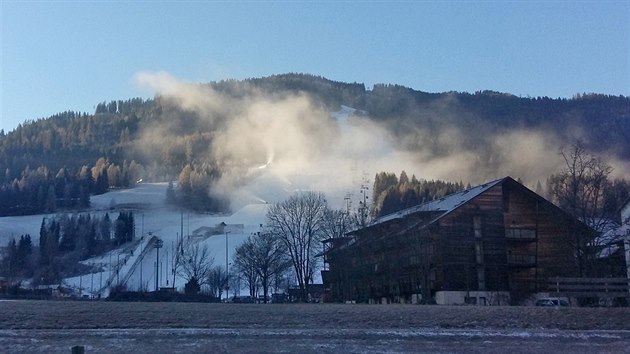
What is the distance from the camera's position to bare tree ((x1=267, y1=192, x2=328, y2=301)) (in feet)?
296

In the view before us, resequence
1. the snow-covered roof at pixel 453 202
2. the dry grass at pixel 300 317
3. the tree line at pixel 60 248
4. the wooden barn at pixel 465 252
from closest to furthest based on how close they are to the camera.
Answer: the dry grass at pixel 300 317 → the wooden barn at pixel 465 252 → the snow-covered roof at pixel 453 202 → the tree line at pixel 60 248

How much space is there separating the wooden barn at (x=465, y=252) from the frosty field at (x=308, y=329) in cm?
3336

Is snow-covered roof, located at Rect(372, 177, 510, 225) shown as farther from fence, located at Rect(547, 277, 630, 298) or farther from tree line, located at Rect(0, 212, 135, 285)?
tree line, located at Rect(0, 212, 135, 285)

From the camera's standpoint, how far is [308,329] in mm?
34438

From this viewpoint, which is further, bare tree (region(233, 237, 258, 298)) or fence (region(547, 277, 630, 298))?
bare tree (region(233, 237, 258, 298))

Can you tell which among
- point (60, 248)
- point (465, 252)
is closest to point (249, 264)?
point (465, 252)

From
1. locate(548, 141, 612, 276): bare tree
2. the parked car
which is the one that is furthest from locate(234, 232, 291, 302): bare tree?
locate(548, 141, 612, 276): bare tree

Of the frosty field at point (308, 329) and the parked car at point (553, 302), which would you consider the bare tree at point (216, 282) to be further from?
the frosty field at point (308, 329)

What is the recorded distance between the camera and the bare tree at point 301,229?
9031 centimetres

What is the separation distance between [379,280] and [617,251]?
25213 millimetres

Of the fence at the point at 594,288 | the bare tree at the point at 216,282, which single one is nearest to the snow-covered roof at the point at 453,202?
the bare tree at the point at 216,282

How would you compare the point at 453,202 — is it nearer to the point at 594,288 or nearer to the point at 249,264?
the point at 249,264

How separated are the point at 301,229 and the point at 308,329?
61.5m

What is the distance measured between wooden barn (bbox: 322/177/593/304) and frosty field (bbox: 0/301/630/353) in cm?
3336
